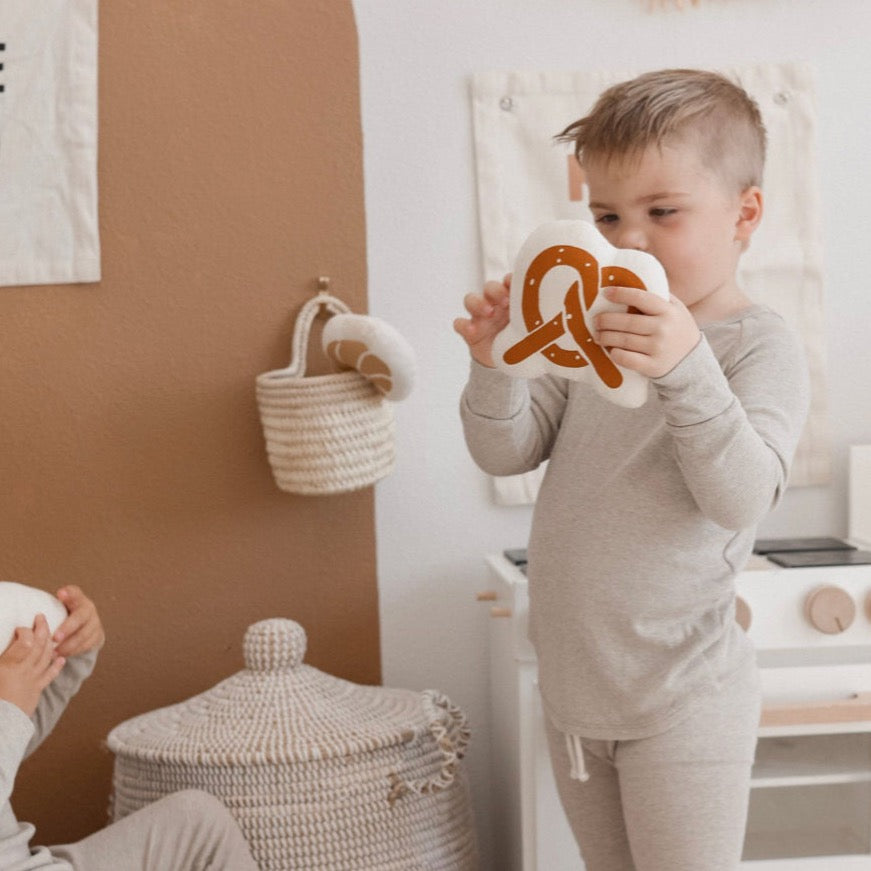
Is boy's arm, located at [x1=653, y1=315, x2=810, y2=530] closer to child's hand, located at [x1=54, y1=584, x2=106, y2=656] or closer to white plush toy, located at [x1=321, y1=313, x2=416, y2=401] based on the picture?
white plush toy, located at [x1=321, y1=313, x2=416, y2=401]

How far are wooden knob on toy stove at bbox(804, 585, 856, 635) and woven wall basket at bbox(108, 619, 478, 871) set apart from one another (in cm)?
45

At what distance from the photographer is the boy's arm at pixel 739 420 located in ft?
3.25

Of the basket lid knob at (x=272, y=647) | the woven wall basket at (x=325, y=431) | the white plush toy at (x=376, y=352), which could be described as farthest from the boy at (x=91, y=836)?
the white plush toy at (x=376, y=352)

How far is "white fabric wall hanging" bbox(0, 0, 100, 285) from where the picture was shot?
1723 mm

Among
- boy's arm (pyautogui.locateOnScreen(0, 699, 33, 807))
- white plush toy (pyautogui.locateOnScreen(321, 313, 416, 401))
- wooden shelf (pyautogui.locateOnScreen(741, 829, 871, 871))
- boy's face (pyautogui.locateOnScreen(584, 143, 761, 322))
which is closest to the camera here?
boy's face (pyautogui.locateOnScreen(584, 143, 761, 322))

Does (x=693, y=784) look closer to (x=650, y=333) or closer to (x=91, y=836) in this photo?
(x=650, y=333)

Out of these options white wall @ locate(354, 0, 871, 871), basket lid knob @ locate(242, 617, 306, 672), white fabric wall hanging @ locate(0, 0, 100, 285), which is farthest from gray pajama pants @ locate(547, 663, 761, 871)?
white fabric wall hanging @ locate(0, 0, 100, 285)

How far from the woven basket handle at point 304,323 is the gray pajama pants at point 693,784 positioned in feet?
2.56

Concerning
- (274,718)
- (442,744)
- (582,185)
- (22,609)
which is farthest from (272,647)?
(582,185)

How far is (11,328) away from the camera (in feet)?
5.79

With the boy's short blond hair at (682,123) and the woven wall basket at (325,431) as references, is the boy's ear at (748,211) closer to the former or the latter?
the boy's short blond hair at (682,123)

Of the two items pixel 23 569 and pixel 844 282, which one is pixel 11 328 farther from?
pixel 844 282

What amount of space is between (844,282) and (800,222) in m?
0.11

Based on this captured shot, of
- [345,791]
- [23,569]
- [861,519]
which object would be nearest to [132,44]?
[23,569]
